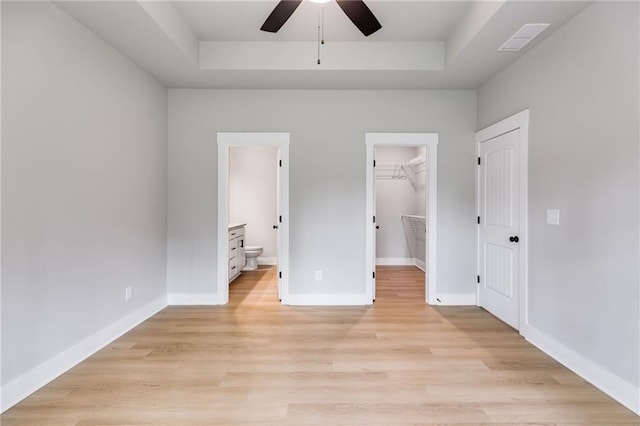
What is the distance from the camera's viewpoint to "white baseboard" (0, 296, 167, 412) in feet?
6.07

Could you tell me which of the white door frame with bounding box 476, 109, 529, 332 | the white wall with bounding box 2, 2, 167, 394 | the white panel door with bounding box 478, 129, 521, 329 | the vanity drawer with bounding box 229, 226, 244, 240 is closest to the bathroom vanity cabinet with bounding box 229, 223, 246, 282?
the vanity drawer with bounding box 229, 226, 244, 240

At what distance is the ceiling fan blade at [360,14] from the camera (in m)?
2.02

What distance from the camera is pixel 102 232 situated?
8.49 feet

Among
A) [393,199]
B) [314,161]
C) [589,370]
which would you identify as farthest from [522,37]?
[393,199]

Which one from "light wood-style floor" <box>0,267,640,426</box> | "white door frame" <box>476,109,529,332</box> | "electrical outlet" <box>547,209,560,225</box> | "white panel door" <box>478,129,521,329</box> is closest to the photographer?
"light wood-style floor" <box>0,267,640,426</box>

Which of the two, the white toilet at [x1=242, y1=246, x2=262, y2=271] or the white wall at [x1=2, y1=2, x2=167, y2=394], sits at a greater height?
the white wall at [x1=2, y1=2, x2=167, y2=394]

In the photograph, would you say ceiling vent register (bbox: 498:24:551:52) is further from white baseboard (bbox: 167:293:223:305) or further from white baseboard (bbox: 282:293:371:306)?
white baseboard (bbox: 167:293:223:305)

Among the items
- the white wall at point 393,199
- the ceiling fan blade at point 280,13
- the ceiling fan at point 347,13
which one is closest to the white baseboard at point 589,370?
the ceiling fan at point 347,13

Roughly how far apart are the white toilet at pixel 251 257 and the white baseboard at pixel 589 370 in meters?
4.17

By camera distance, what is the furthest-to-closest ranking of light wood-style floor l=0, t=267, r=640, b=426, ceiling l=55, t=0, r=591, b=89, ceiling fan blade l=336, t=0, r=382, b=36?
ceiling l=55, t=0, r=591, b=89, ceiling fan blade l=336, t=0, r=382, b=36, light wood-style floor l=0, t=267, r=640, b=426

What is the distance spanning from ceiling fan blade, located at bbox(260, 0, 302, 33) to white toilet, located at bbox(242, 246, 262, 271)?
3.90 metres

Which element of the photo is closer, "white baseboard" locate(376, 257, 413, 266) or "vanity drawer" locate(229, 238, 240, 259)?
"vanity drawer" locate(229, 238, 240, 259)

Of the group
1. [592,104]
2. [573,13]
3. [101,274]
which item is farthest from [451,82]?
[101,274]

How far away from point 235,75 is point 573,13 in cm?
294
